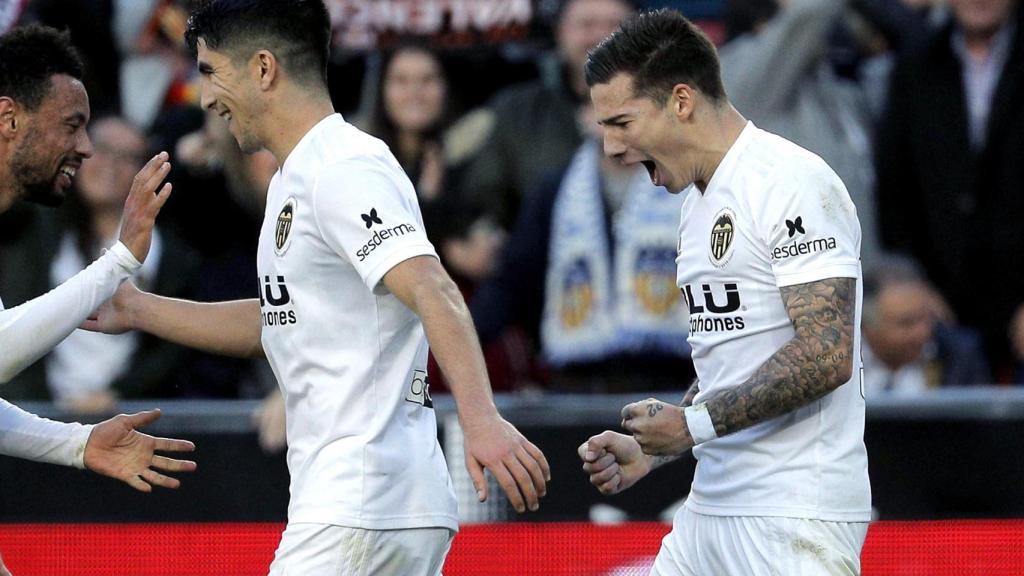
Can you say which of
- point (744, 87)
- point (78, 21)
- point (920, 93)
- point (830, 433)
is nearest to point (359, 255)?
point (830, 433)

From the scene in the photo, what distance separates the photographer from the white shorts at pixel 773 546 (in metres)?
4.27

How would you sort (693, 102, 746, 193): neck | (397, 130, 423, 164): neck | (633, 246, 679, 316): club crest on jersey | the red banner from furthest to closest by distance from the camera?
(397, 130, 423, 164): neck → (633, 246, 679, 316): club crest on jersey → the red banner → (693, 102, 746, 193): neck

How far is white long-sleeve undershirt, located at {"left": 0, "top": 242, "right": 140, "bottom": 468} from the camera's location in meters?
4.42

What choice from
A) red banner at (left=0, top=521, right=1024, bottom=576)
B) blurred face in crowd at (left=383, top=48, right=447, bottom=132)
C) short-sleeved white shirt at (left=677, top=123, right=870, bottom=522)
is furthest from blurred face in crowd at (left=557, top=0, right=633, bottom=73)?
short-sleeved white shirt at (left=677, top=123, right=870, bottom=522)

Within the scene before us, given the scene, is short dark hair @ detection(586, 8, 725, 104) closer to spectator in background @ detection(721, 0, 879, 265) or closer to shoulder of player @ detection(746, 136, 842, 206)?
shoulder of player @ detection(746, 136, 842, 206)

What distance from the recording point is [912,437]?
22.0 feet

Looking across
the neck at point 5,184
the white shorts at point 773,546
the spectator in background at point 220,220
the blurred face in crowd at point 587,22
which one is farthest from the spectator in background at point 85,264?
the white shorts at point 773,546

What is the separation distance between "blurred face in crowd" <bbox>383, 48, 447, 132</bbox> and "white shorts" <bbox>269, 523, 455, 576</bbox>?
14.6ft

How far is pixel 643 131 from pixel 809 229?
1.94 feet

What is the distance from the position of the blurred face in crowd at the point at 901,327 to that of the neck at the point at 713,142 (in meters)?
3.19

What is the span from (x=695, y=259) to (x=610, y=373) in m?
3.08

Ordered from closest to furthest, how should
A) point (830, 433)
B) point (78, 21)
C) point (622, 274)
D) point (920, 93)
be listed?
point (830, 433), point (622, 274), point (920, 93), point (78, 21)

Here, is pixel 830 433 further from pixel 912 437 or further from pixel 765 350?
pixel 912 437

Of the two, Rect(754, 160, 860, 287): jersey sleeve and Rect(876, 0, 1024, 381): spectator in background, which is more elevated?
Rect(876, 0, 1024, 381): spectator in background
